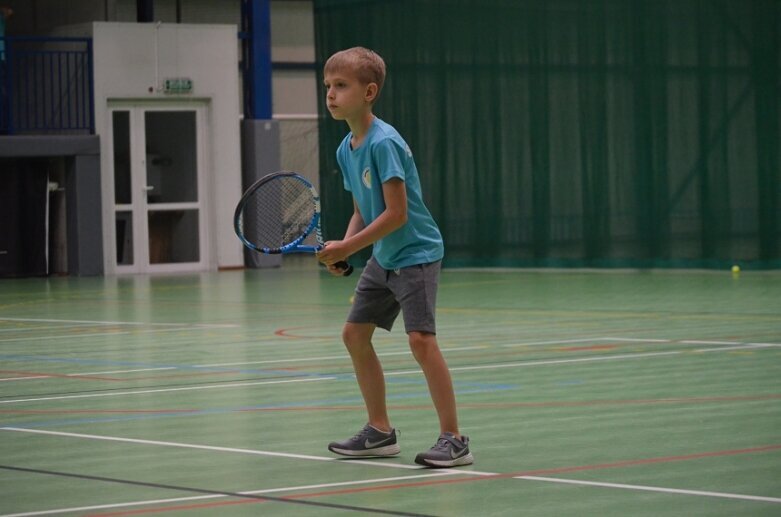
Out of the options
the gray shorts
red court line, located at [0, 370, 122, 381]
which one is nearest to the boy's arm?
the gray shorts

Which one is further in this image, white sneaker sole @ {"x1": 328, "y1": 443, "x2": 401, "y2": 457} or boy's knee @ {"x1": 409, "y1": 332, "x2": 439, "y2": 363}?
white sneaker sole @ {"x1": 328, "y1": 443, "x2": 401, "y2": 457}

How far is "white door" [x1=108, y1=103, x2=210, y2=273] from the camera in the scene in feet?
77.9

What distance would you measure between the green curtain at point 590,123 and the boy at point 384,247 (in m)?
14.6

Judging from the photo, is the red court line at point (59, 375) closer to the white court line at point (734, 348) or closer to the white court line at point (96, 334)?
the white court line at point (96, 334)

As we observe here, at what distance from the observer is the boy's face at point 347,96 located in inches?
231

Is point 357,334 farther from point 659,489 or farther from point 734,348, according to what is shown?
point 734,348

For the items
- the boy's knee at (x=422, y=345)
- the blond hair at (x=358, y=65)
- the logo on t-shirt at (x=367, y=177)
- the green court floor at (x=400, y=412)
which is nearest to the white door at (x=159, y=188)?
the green court floor at (x=400, y=412)

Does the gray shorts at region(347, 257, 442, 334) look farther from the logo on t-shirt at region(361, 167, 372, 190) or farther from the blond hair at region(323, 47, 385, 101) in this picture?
the blond hair at region(323, 47, 385, 101)

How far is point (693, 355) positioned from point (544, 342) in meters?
1.48

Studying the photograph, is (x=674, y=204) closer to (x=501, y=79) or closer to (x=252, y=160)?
(x=501, y=79)

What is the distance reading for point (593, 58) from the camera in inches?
845

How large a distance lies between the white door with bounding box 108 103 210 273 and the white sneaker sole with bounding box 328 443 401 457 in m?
18.0

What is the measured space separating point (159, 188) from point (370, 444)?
18.6 metres

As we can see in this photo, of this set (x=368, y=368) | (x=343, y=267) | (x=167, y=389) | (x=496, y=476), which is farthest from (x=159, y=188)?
(x=496, y=476)
